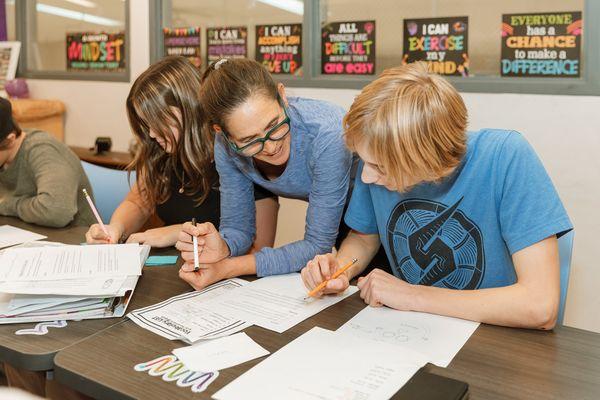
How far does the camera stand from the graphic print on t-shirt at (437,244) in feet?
4.32

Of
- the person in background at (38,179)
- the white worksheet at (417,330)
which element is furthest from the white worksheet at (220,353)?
the person in background at (38,179)

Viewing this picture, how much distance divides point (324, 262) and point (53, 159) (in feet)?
4.23

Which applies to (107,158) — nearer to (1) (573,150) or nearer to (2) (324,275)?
(1) (573,150)

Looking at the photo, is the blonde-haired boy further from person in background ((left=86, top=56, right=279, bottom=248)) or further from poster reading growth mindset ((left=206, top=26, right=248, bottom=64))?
poster reading growth mindset ((left=206, top=26, right=248, bottom=64))

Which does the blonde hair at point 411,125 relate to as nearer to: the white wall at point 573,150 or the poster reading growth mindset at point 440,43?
the white wall at point 573,150

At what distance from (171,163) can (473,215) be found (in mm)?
986

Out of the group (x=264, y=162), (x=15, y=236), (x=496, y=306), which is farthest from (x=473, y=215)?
(x=15, y=236)

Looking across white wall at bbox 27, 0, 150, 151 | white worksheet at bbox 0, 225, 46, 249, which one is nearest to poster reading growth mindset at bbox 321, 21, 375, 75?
white wall at bbox 27, 0, 150, 151

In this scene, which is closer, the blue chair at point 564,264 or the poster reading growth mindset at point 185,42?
the blue chair at point 564,264

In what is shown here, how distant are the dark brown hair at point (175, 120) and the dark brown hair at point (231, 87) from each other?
10.1 inches

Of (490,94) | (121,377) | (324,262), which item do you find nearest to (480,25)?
(490,94)

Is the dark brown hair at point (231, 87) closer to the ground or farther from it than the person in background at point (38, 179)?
farther from it

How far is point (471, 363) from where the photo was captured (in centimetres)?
101

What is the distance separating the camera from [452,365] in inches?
39.6
